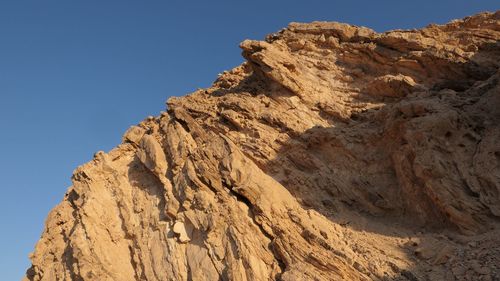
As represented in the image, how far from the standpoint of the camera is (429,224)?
16156 millimetres

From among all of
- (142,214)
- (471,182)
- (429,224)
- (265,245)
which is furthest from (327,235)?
(142,214)

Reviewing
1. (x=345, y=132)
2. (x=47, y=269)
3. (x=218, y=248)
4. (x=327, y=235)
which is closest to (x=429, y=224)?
(x=327, y=235)

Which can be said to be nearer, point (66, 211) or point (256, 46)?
point (66, 211)

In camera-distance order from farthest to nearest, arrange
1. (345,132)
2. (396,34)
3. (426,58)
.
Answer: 1. (396,34)
2. (426,58)
3. (345,132)

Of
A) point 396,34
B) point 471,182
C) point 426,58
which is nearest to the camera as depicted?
point 471,182

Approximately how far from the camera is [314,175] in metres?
18.8

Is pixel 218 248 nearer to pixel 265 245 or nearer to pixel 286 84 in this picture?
pixel 265 245

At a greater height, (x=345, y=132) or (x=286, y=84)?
(x=286, y=84)

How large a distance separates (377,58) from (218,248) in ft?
38.1

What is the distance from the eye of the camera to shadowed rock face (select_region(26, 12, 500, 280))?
1523cm

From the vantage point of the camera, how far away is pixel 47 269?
809 inches

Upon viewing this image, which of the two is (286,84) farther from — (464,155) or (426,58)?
(464,155)

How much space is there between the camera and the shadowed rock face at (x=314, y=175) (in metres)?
15.2

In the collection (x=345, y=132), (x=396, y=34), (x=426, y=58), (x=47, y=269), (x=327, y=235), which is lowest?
(x=327, y=235)
